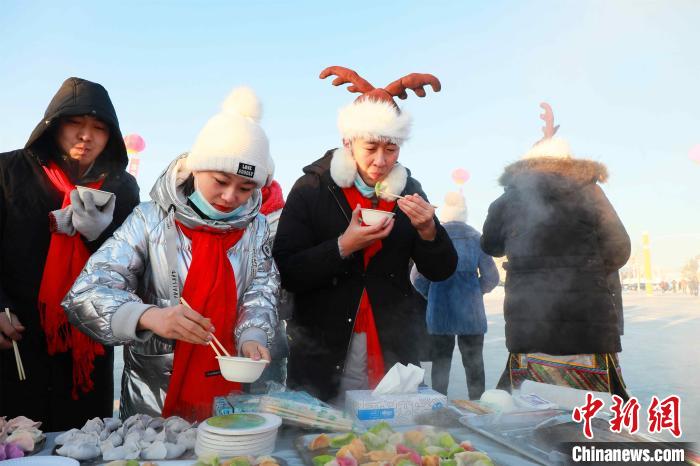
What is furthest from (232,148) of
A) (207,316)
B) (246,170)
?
(207,316)

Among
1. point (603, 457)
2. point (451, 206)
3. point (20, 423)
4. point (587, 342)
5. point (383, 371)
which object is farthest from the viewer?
point (451, 206)

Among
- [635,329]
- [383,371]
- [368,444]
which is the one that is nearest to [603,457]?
[368,444]

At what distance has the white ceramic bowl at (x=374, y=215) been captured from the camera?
6.05 ft

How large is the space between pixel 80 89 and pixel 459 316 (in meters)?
3.52

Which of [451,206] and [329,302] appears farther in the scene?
[451,206]

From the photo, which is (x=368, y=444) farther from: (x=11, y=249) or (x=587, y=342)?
(x=11, y=249)

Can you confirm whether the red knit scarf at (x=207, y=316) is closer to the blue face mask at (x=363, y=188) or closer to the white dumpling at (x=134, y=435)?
the white dumpling at (x=134, y=435)

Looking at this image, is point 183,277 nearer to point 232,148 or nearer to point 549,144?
point 232,148

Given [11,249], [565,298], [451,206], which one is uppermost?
[451,206]

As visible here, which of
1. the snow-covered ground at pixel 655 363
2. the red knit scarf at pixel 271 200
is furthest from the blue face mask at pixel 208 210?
the snow-covered ground at pixel 655 363

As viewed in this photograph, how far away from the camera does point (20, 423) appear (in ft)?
4.23

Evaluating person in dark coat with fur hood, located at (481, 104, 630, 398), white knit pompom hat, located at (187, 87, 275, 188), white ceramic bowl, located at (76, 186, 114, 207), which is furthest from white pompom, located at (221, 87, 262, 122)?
person in dark coat with fur hood, located at (481, 104, 630, 398)

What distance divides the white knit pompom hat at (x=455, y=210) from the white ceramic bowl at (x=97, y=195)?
3462 mm

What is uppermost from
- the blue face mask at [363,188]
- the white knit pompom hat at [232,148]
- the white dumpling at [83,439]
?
the white knit pompom hat at [232,148]
